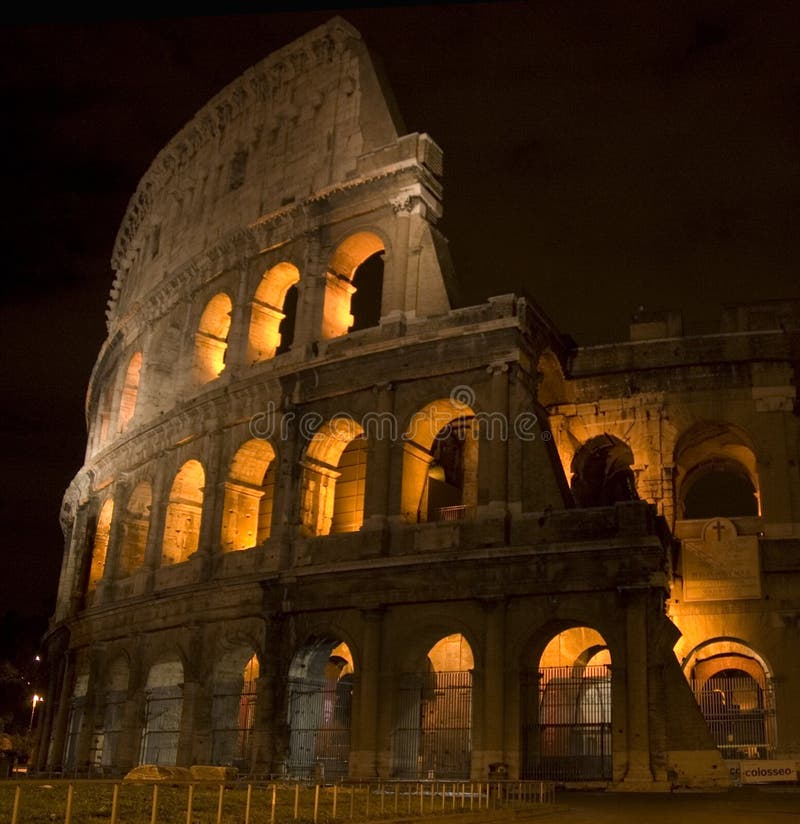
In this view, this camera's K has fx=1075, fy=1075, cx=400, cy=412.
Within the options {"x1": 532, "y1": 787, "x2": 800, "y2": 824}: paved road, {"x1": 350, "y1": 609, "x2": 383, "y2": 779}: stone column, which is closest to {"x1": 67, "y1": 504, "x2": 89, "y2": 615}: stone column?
{"x1": 350, "y1": 609, "x2": 383, "y2": 779}: stone column

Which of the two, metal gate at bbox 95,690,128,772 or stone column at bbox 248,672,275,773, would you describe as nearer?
stone column at bbox 248,672,275,773

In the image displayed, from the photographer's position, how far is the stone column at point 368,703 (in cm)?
1973

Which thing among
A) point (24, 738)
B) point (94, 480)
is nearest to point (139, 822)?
point (94, 480)

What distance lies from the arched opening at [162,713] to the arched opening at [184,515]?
8.44 feet

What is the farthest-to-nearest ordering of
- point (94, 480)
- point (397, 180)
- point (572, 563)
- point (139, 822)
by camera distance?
point (94, 480) < point (397, 180) < point (572, 563) < point (139, 822)

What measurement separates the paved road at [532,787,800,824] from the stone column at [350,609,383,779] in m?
3.94

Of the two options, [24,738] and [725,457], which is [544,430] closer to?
[725,457]

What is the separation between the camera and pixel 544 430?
813 inches

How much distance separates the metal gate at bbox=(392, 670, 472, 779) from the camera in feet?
65.2

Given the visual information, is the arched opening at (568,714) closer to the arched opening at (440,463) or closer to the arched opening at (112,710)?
the arched opening at (440,463)

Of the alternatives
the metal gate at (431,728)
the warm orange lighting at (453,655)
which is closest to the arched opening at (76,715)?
the warm orange lighting at (453,655)

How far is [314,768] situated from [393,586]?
402cm

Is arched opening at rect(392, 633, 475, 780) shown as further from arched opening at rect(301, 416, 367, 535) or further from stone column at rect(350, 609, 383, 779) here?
arched opening at rect(301, 416, 367, 535)

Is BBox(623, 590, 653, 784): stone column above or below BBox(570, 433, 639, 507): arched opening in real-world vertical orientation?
below
